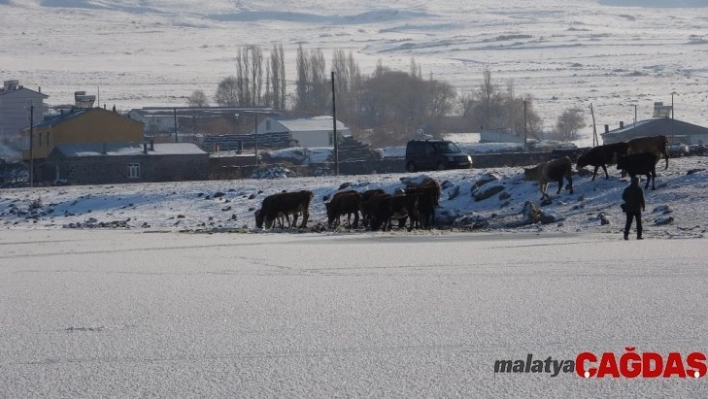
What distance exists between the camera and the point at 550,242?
71.5 ft

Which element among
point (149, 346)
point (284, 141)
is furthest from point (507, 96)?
point (149, 346)

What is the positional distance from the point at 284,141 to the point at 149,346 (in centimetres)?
9037

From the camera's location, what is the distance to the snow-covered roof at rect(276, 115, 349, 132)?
108 meters

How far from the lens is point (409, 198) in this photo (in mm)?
27656

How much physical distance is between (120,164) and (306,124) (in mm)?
41414

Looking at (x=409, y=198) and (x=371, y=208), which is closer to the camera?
(x=409, y=198)

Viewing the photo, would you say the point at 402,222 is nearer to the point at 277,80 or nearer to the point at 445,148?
the point at 445,148

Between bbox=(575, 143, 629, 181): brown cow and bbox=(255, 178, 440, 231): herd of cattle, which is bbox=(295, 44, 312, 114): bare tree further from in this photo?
bbox=(255, 178, 440, 231): herd of cattle

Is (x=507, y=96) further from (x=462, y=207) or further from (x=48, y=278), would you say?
(x=48, y=278)

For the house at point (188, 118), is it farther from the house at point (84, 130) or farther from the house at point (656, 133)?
the house at point (656, 133)

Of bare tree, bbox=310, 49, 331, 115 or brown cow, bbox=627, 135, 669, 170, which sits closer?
brown cow, bbox=627, 135, 669, 170

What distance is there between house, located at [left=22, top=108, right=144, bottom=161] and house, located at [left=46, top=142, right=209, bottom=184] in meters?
6.90

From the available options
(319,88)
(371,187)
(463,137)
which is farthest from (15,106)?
(371,187)

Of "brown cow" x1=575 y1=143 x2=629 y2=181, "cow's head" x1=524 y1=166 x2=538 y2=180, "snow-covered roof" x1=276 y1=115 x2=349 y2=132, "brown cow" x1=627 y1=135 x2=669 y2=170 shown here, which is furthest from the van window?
"snow-covered roof" x1=276 y1=115 x2=349 y2=132
